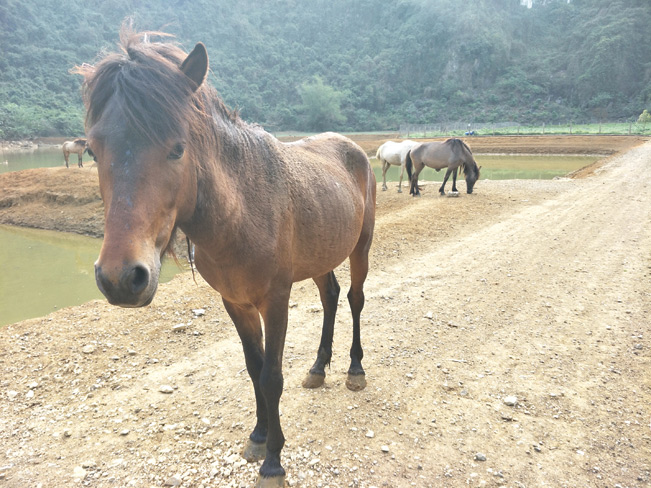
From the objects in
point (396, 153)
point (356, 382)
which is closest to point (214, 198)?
point (356, 382)

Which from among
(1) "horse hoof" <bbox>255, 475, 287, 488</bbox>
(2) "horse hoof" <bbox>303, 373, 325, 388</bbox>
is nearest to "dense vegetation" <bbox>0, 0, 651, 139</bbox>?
(2) "horse hoof" <bbox>303, 373, 325, 388</bbox>

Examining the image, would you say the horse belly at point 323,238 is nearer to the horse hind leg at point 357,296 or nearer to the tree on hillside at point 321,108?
the horse hind leg at point 357,296

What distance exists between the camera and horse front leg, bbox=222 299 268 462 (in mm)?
2352

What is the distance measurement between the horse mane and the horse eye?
0.05 m

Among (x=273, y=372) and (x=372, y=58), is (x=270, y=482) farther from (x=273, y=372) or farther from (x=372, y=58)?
(x=372, y=58)

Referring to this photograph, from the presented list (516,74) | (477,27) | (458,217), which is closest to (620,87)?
(516,74)

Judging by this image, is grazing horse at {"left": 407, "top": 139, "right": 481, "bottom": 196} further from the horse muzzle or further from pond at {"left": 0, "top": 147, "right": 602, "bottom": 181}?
the horse muzzle

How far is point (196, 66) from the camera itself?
1.55 metres

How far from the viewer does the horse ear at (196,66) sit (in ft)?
4.97

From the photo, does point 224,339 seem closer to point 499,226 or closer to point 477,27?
point 499,226

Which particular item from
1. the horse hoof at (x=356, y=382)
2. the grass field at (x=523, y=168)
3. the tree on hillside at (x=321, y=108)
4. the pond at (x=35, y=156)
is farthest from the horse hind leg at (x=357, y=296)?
the tree on hillside at (x=321, y=108)

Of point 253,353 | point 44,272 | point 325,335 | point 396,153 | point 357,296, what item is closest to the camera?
point 253,353

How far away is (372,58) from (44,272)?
98.3m

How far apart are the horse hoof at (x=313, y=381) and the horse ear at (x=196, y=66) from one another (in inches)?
96.2
